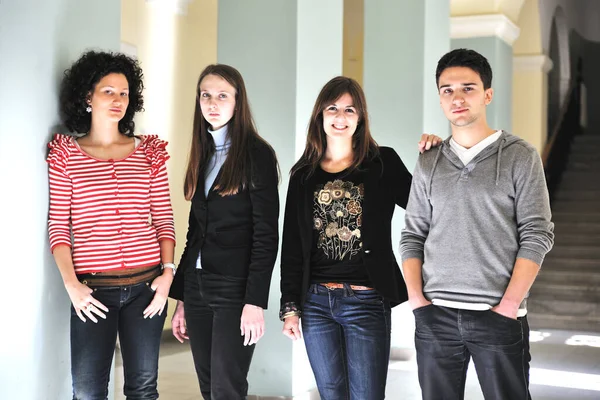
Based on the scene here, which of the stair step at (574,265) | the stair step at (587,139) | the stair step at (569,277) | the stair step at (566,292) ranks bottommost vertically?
the stair step at (566,292)

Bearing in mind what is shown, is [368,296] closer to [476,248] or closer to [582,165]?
[476,248]

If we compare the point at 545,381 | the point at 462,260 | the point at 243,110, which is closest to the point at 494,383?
the point at 462,260

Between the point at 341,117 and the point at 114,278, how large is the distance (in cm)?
114

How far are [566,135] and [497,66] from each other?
286 inches

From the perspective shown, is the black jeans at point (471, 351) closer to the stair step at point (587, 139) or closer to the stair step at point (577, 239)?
the stair step at point (577, 239)

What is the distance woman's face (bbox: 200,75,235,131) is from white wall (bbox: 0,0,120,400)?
690 mm

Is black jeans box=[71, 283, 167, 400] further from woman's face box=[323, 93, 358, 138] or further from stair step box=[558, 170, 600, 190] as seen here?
stair step box=[558, 170, 600, 190]

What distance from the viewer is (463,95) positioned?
2.92 metres

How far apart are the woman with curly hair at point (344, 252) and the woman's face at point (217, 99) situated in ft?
1.18

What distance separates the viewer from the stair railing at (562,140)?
48.0ft

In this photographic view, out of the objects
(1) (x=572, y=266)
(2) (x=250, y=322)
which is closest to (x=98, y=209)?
(2) (x=250, y=322)

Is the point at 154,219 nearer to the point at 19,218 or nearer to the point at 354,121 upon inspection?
the point at 19,218

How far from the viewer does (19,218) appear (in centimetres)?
315

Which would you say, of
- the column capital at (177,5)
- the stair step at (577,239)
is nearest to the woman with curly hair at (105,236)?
the column capital at (177,5)
